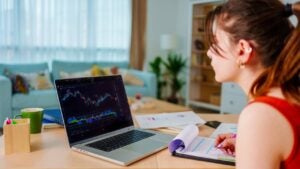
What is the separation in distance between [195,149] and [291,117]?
47 centimetres

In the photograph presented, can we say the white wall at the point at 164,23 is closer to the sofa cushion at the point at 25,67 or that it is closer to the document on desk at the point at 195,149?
the sofa cushion at the point at 25,67

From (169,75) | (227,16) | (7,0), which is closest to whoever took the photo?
(227,16)

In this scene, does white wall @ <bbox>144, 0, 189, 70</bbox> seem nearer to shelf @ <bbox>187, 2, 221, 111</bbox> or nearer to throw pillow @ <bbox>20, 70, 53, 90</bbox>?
shelf @ <bbox>187, 2, 221, 111</bbox>

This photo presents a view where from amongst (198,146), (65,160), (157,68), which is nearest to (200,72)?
(157,68)

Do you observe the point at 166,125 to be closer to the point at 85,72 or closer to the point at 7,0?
the point at 85,72

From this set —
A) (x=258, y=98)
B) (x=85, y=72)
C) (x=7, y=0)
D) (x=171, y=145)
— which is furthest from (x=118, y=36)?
(x=258, y=98)

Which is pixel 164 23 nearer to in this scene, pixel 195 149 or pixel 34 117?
pixel 34 117

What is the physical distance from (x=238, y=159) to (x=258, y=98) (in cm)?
14

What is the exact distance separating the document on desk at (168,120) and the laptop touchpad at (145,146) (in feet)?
0.69

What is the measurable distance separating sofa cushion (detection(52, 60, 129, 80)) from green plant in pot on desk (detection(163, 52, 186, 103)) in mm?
824

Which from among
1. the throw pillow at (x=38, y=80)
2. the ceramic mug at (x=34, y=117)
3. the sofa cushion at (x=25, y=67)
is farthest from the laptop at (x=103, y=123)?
the sofa cushion at (x=25, y=67)

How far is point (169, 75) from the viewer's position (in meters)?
5.24

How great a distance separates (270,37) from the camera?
68 centimetres

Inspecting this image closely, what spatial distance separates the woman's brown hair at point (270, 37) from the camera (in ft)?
2.13
